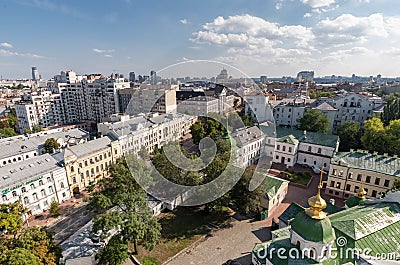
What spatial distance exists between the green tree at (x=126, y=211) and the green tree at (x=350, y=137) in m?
30.8

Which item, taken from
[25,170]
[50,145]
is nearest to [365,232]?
[25,170]

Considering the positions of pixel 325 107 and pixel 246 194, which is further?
pixel 325 107

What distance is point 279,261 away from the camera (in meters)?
10.4

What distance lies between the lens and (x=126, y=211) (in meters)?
15.4

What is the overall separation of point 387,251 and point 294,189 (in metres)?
14.3

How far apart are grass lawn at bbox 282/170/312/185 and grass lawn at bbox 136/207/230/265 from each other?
11.1 m

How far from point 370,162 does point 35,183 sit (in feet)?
109

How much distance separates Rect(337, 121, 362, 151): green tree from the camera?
32969mm

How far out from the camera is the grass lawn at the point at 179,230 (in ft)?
52.0

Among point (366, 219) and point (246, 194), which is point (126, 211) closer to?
point (246, 194)

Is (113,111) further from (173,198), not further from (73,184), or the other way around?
(173,198)

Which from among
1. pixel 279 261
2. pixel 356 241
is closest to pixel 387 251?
pixel 356 241

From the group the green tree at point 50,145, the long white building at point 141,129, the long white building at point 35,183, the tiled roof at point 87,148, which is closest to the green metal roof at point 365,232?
the long white building at point 35,183

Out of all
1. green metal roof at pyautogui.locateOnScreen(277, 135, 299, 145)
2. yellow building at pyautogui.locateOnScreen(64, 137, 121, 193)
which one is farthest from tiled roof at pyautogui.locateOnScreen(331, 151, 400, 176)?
yellow building at pyautogui.locateOnScreen(64, 137, 121, 193)
